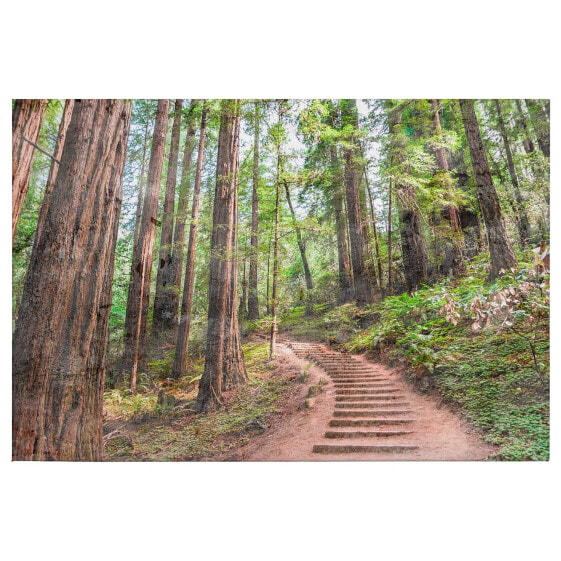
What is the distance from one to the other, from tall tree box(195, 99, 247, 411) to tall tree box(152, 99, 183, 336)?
1.18 feet

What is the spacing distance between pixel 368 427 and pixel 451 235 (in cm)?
189

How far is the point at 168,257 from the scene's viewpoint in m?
2.92

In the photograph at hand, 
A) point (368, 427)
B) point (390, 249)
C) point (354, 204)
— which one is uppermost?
point (354, 204)

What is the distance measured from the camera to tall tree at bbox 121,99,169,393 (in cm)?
279

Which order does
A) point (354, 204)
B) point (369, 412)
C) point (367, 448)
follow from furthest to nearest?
point (354, 204), point (369, 412), point (367, 448)

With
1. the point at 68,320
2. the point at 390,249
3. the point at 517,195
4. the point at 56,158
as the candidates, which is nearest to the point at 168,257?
the point at 68,320

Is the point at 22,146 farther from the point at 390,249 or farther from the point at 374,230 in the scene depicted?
the point at 390,249

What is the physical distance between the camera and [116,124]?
2.91 metres

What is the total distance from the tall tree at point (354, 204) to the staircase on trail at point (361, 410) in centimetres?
61

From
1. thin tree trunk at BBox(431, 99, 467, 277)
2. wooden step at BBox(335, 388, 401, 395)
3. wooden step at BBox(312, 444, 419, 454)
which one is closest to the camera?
wooden step at BBox(312, 444, 419, 454)

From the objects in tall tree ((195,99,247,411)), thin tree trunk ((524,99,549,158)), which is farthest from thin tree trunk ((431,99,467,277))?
tall tree ((195,99,247,411))

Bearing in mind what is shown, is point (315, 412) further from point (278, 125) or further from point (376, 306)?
point (278, 125)

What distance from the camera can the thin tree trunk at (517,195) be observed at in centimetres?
279

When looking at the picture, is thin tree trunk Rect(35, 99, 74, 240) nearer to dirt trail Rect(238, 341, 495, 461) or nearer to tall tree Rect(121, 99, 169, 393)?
tall tree Rect(121, 99, 169, 393)
